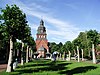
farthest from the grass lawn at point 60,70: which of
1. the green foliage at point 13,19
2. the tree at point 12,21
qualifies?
the green foliage at point 13,19

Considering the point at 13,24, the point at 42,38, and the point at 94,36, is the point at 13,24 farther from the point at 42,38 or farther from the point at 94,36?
the point at 42,38

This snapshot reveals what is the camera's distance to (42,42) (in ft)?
543

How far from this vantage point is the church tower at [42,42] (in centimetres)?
15812

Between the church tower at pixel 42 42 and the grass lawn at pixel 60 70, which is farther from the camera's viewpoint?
the church tower at pixel 42 42

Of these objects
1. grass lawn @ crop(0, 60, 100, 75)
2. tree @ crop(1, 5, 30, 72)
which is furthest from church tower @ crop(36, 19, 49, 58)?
tree @ crop(1, 5, 30, 72)

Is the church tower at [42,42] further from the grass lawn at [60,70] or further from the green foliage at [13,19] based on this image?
the green foliage at [13,19]

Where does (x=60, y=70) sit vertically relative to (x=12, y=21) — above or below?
below

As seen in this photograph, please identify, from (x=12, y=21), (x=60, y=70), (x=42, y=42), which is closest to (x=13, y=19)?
(x=12, y=21)

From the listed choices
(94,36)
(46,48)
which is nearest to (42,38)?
(46,48)

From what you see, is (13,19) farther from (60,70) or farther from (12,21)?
(60,70)

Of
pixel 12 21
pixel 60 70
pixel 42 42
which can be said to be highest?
pixel 42 42

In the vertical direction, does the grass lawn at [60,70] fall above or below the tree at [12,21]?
below

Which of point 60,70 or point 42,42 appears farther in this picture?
point 42,42

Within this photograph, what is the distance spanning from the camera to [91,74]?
18.0m
